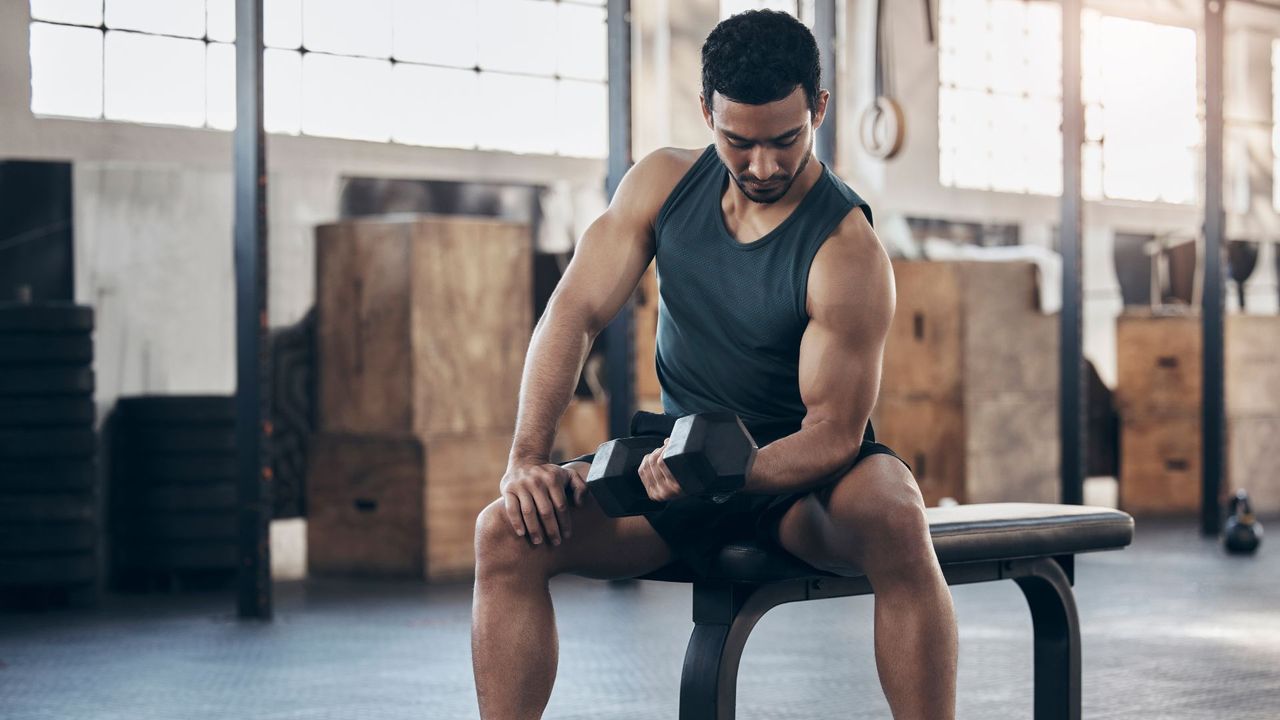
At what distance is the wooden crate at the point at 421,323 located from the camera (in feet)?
15.8

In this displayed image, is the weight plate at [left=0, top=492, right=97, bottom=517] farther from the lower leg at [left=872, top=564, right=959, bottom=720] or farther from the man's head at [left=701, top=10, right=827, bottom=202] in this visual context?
the lower leg at [left=872, top=564, right=959, bottom=720]

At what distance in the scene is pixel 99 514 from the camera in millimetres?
4461

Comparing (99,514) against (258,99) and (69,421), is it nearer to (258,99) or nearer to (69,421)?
(69,421)

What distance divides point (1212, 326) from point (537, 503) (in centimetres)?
485

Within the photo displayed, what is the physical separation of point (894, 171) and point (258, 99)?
4.11 m

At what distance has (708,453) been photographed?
1555mm

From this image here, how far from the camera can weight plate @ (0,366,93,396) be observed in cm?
423

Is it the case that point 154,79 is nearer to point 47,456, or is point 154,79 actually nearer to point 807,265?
point 47,456

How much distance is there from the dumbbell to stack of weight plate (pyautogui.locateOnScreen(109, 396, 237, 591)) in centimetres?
313

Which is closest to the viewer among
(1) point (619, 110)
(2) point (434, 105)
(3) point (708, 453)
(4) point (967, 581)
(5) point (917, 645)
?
(3) point (708, 453)

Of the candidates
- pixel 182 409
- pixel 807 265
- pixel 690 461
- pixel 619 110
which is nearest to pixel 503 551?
pixel 690 461

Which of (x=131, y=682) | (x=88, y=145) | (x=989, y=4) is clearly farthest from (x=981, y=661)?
(x=989, y=4)

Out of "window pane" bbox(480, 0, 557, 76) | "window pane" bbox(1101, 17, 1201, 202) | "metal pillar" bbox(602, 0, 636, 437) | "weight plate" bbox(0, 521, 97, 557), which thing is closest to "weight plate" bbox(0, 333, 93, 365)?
"weight plate" bbox(0, 521, 97, 557)

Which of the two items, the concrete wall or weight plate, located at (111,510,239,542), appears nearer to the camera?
weight plate, located at (111,510,239,542)
